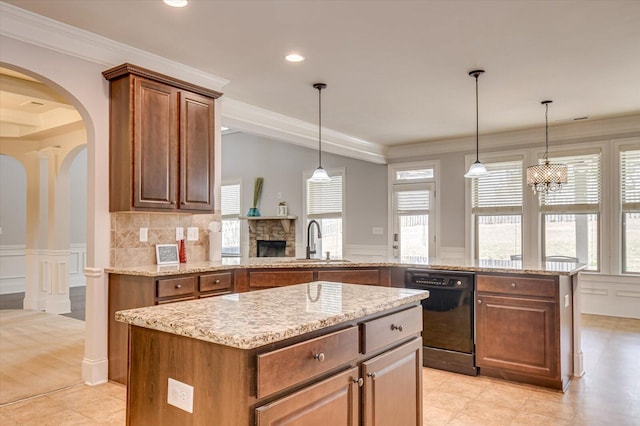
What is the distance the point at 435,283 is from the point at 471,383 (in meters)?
0.82

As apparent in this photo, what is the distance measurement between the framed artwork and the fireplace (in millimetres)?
5150

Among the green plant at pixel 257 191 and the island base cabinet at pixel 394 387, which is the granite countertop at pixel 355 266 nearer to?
the island base cabinet at pixel 394 387

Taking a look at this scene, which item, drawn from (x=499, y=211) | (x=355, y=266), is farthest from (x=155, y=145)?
(x=499, y=211)

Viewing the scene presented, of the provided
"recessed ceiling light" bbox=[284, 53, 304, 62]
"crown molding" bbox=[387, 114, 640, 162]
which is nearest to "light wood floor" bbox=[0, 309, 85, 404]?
"recessed ceiling light" bbox=[284, 53, 304, 62]

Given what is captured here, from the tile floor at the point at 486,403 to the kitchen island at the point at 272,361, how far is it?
1194 mm

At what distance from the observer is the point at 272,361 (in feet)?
4.39

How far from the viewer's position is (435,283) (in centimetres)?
380

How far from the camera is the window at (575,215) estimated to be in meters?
6.40

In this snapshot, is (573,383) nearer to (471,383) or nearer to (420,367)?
(471,383)

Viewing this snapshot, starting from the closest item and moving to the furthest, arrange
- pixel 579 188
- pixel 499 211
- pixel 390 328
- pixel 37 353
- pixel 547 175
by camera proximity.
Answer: pixel 390 328 < pixel 37 353 < pixel 547 175 < pixel 579 188 < pixel 499 211

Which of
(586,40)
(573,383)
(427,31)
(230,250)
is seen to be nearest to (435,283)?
(573,383)

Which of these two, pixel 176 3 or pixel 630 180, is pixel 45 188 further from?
pixel 630 180

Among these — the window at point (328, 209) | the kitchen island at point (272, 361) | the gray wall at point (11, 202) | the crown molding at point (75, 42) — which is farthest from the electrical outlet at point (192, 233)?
the gray wall at point (11, 202)

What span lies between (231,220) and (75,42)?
268 inches
